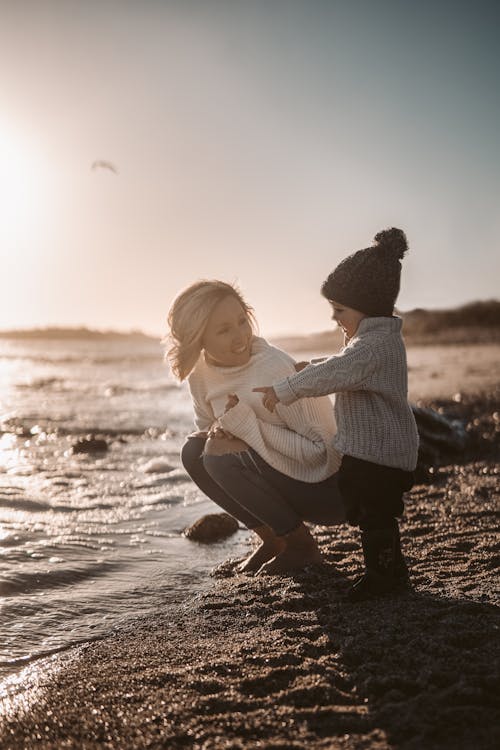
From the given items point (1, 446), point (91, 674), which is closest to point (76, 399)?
point (1, 446)

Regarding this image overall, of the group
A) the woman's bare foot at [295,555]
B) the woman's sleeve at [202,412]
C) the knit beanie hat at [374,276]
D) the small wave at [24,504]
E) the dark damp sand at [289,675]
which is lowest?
the dark damp sand at [289,675]

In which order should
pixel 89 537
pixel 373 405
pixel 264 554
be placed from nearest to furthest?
pixel 373 405 < pixel 264 554 < pixel 89 537

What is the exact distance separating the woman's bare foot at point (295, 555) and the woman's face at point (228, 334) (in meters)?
0.92

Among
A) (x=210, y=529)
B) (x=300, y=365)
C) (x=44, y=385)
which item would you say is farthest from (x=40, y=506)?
(x=44, y=385)

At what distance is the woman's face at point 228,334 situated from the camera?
12.1 ft

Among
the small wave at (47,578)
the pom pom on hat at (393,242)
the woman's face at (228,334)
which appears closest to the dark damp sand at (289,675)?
the small wave at (47,578)

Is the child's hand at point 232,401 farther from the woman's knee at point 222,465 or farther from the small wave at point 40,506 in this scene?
the small wave at point 40,506

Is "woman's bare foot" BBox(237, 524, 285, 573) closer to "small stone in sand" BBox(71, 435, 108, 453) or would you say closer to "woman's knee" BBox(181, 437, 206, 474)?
"woman's knee" BBox(181, 437, 206, 474)

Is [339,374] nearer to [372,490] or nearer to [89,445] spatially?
[372,490]

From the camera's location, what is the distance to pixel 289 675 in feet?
7.80

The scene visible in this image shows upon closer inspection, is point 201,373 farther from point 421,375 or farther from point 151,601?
point 421,375

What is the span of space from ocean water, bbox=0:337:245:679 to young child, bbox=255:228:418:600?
0.99 meters

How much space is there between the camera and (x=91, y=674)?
2492 millimetres

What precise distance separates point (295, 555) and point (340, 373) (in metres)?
1.12
